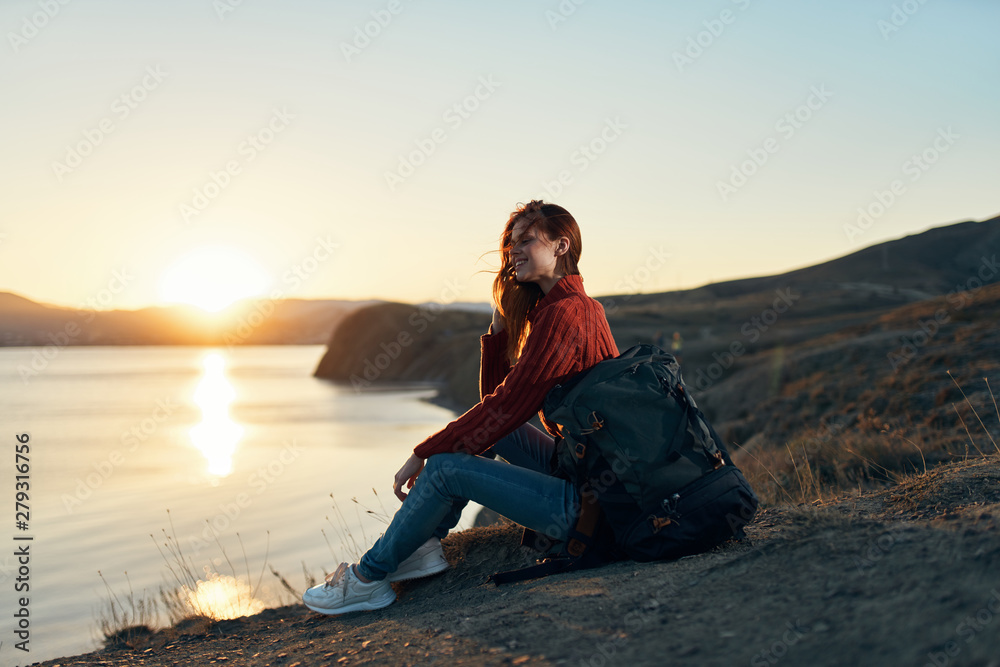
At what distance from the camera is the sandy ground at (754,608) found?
1985 mm

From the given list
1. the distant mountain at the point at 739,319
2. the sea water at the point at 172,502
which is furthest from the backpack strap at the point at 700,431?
the distant mountain at the point at 739,319

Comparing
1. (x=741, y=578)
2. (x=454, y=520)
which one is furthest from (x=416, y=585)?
(x=741, y=578)

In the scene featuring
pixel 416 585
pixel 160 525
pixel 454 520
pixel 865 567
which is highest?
pixel 160 525

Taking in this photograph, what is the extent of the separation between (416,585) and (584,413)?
1.58m

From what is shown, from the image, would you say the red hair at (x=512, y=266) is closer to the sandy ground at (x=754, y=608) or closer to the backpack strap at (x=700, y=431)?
the backpack strap at (x=700, y=431)

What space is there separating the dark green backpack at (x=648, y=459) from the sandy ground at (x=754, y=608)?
16cm

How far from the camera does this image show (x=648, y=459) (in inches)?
106

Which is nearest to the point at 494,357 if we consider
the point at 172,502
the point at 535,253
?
the point at 535,253

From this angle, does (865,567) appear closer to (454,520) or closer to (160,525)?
(454,520)

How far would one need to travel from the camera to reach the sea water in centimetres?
671

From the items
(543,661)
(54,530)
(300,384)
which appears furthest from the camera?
(300,384)

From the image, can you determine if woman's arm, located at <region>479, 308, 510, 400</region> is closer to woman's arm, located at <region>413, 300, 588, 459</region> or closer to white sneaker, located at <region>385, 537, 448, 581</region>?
woman's arm, located at <region>413, 300, 588, 459</region>

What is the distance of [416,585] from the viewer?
368 cm

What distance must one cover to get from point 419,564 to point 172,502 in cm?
957
